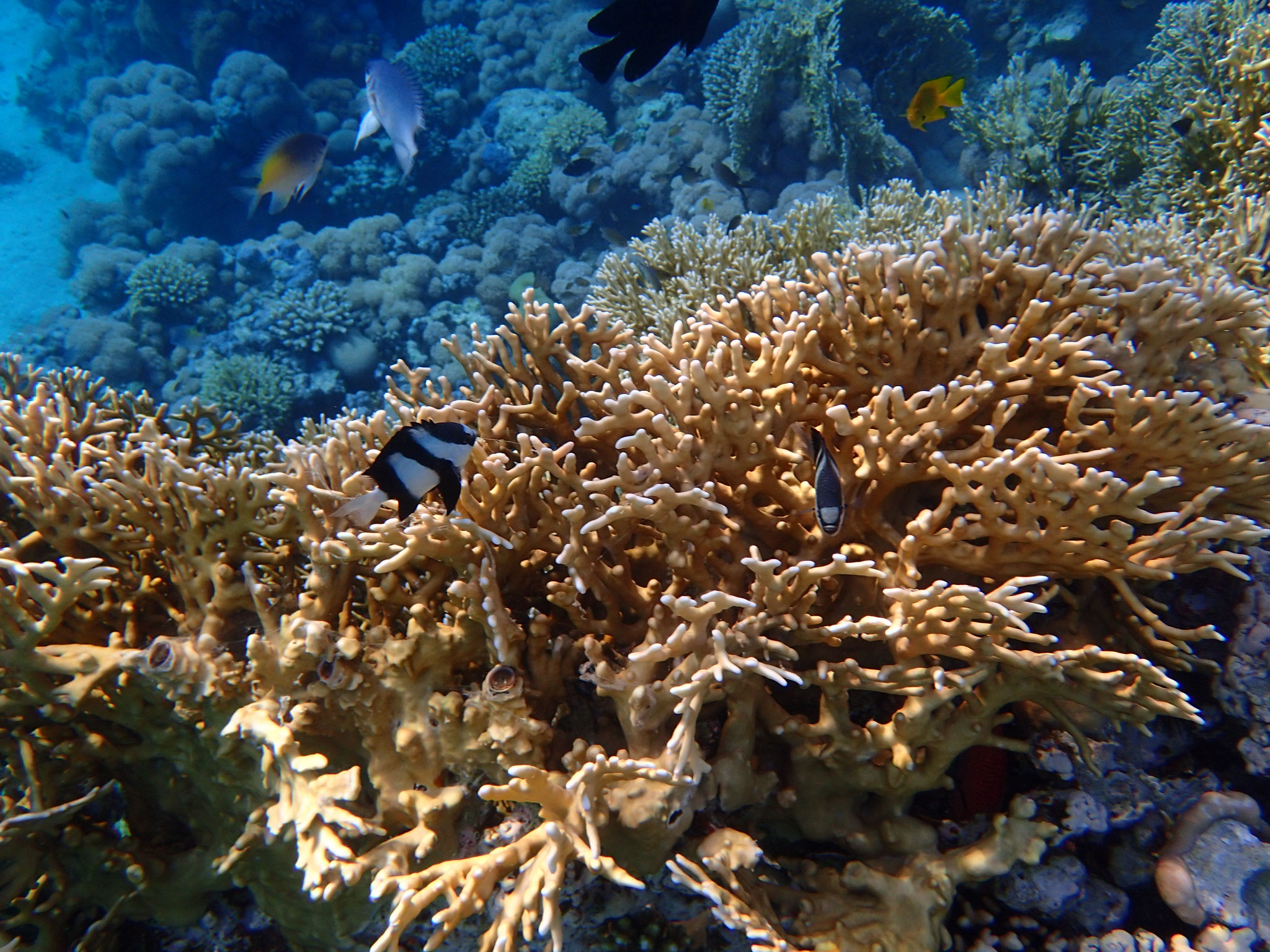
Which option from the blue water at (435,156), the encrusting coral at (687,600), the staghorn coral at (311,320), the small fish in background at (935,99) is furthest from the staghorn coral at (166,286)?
the small fish in background at (935,99)

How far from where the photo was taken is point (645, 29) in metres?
2.90

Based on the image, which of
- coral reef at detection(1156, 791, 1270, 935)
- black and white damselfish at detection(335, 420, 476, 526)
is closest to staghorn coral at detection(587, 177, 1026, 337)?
black and white damselfish at detection(335, 420, 476, 526)

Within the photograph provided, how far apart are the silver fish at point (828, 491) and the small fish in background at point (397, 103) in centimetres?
516

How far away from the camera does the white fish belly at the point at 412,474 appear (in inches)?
67.2

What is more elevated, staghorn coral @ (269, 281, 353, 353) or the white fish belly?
staghorn coral @ (269, 281, 353, 353)

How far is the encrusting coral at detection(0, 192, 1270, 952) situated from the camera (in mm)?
1892

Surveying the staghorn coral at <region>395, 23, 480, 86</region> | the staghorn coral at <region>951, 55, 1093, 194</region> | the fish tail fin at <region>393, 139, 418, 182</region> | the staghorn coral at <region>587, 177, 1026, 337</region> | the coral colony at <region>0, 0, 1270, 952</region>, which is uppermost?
the staghorn coral at <region>395, 23, 480, 86</region>

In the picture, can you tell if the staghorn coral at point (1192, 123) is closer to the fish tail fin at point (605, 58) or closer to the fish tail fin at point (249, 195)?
the fish tail fin at point (605, 58)

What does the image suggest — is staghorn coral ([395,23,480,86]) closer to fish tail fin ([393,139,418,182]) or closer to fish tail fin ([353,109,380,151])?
fish tail fin ([353,109,380,151])

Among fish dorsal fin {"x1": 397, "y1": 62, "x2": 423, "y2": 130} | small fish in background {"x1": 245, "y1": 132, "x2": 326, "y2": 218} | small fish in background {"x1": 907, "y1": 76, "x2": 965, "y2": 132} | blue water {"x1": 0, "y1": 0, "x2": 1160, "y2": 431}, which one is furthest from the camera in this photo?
blue water {"x1": 0, "y1": 0, "x2": 1160, "y2": 431}

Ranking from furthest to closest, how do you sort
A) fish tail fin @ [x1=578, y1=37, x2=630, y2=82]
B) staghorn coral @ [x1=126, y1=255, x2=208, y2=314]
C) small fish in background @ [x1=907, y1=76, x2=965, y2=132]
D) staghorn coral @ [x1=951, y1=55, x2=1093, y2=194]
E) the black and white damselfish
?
staghorn coral @ [x1=126, y1=255, x2=208, y2=314], staghorn coral @ [x1=951, y1=55, x2=1093, y2=194], small fish in background @ [x1=907, y1=76, x2=965, y2=132], fish tail fin @ [x1=578, y1=37, x2=630, y2=82], the black and white damselfish

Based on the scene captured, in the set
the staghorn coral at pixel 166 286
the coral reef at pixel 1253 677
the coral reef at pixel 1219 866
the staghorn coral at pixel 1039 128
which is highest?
the staghorn coral at pixel 166 286

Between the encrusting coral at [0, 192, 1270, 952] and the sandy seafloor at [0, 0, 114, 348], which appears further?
the sandy seafloor at [0, 0, 114, 348]

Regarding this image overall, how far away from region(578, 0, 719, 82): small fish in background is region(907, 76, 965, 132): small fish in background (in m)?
4.31
